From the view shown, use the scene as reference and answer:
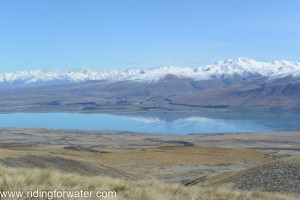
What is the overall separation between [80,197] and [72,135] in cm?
11279

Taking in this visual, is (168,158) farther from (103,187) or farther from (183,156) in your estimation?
(103,187)

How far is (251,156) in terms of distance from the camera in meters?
65.4

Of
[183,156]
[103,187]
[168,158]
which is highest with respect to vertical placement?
[103,187]

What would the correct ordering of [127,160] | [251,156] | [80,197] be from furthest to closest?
[251,156] → [127,160] → [80,197]

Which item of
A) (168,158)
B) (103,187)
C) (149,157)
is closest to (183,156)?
(168,158)

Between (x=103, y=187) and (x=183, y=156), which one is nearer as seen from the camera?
(x=103, y=187)

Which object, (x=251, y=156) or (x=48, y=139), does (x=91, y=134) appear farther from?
(x=251, y=156)

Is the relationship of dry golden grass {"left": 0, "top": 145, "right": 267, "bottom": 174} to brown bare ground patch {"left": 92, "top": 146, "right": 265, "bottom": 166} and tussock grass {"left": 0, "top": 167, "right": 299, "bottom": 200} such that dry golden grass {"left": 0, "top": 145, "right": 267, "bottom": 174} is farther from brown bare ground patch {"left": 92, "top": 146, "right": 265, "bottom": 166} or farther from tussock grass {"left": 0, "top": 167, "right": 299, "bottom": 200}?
tussock grass {"left": 0, "top": 167, "right": 299, "bottom": 200}

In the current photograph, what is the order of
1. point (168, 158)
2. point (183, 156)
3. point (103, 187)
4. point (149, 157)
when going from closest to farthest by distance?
point (103, 187), point (168, 158), point (149, 157), point (183, 156)

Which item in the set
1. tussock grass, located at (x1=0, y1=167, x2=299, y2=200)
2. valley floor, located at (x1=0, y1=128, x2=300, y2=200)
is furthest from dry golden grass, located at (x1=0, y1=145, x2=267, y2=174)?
tussock grass, located at (x1=0, y1=167, x2=299, y2=200)

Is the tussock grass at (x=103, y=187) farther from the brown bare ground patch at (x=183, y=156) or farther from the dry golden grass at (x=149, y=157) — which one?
the brown bare ground patch at (x=183, y=156)

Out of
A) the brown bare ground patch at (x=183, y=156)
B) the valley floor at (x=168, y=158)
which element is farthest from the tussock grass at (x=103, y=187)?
the brown bare ground patch at (x=183, y=156)

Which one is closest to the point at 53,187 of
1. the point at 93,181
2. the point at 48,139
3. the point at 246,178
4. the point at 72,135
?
the point at 93,181

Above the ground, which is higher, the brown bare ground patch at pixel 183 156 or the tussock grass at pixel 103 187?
the tussock grass at pixel 103 187
